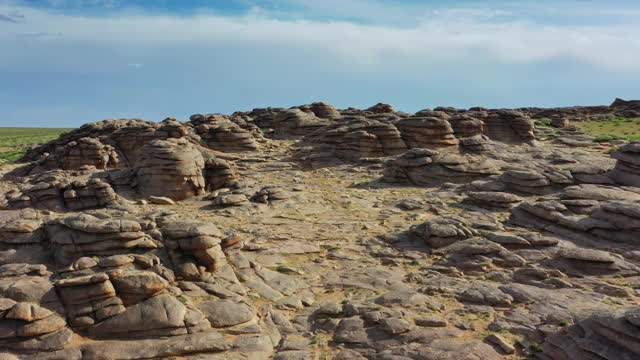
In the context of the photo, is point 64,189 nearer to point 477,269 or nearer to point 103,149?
point 103,149

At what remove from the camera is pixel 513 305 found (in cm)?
1786

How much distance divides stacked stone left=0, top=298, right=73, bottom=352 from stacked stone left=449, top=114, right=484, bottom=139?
43912 mm

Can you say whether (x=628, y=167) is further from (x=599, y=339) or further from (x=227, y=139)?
(x=227, y=139)

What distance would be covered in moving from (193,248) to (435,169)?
23.9m

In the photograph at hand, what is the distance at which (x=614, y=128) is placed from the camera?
69.2 metres

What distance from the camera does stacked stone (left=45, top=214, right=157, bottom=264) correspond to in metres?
18.4

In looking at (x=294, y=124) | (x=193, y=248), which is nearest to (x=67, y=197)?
(x=193, y=248)

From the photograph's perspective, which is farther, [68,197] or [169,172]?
[169,172]

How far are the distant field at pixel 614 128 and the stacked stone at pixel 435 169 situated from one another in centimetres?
3173

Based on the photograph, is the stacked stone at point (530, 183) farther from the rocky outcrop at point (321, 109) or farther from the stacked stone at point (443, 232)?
the rocky outcrop at point (321, 109)

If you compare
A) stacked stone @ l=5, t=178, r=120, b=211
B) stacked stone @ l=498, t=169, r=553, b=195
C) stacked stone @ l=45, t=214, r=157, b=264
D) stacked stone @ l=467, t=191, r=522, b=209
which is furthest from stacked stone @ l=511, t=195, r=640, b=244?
stacked stone @ l=5, t=178, r=120, b=211

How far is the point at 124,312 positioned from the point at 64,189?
2181 centimetres

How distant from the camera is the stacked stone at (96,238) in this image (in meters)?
18.4

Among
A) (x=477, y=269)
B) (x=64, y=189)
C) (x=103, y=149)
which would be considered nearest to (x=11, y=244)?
(x=64, y=189)
